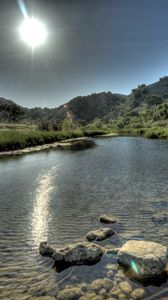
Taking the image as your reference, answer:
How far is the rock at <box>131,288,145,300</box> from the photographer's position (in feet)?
29.8

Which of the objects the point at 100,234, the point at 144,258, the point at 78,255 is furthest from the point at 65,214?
the point at 144,258

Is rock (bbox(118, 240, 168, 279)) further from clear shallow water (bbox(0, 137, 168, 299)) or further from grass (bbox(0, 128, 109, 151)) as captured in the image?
grass (bbox(0, 128, 109, 151))

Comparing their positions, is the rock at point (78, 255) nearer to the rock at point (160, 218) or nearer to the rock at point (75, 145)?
the rock at point (160, 218)

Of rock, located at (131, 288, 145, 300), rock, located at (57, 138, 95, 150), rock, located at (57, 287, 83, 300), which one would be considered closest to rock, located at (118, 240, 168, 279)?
rock, located at (131, 288, 145, 300)

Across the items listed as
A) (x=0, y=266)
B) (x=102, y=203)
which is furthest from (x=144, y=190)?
(x=0, y=266)

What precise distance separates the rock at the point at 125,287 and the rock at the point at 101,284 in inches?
15.1

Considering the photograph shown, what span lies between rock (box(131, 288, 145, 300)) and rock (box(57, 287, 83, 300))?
5.78 ft

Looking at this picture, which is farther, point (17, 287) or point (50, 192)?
point (50, 192)

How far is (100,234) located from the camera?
44.7ft

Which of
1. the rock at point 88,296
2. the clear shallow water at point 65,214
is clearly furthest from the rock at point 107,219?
the rock at point 88,296

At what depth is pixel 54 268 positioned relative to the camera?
11.2m

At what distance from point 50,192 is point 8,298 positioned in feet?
48.1

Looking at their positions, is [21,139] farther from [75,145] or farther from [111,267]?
[111,267]

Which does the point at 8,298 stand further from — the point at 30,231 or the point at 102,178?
the point at 102,178
